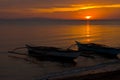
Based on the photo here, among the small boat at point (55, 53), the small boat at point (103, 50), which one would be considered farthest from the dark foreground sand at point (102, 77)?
the small boat at point (103, 50)

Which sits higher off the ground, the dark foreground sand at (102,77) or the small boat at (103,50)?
the dark foreground sand at (102,77)

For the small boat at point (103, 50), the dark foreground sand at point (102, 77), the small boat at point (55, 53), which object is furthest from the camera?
the small boat at point (103, 50)

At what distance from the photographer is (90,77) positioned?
1769cm

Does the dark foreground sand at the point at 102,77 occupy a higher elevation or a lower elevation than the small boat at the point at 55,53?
higher

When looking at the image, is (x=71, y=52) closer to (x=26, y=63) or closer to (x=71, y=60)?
(x=71, y=60)

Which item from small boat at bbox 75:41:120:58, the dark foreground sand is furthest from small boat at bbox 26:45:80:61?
the dark foreground sand

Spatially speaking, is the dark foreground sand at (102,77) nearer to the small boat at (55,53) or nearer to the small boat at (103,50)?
the small boat at (55,53)

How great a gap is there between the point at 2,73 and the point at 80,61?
1143 cm

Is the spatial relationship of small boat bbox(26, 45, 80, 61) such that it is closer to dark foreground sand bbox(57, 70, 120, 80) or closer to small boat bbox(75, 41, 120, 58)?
small boat bbox(75, 41, 120, 58)

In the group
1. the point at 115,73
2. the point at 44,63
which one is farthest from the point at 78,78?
the point at 44,63

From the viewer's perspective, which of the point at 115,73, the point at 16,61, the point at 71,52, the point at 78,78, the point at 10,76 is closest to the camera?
the point at 78,78

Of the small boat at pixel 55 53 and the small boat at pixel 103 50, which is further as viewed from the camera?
the small boat at pixel 103 50

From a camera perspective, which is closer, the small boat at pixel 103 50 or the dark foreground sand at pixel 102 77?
the dark foreground sand at pixel 102 77

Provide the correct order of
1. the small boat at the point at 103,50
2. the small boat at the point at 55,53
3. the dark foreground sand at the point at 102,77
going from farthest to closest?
1. the small boat at the point at 103,50
2. the small boat at the point at 55,53
3. the dark foreground sand at the point at 102,77
